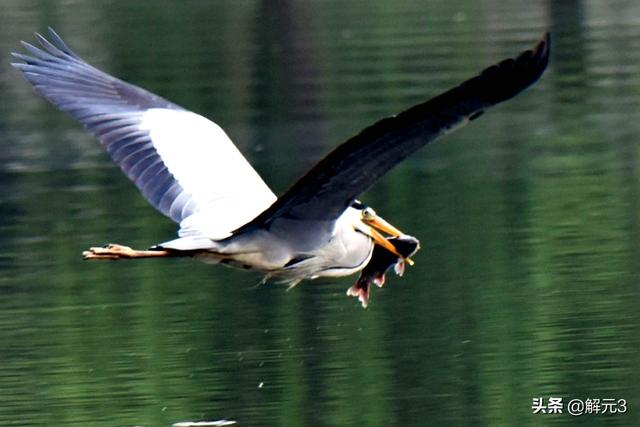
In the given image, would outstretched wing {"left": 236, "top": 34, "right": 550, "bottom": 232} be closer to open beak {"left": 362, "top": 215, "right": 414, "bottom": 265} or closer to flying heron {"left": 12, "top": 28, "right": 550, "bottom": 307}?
flying heron {"left": 12, "top": 28, "right": 550, "bottom": 307}

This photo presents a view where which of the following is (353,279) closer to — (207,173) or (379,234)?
(207,173)

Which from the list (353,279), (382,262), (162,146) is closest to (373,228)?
(382,262)

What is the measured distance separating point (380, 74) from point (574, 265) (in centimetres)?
1163

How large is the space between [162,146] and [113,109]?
1.53 feet

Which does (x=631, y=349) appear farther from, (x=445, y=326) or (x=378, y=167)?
(x=378, y=167)

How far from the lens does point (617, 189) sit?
1329 centimetres

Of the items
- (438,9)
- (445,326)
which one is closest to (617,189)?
(445,326)

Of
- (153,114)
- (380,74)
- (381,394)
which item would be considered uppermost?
(380,74)

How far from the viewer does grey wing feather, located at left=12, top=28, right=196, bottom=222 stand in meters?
8.62

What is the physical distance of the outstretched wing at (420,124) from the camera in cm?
645

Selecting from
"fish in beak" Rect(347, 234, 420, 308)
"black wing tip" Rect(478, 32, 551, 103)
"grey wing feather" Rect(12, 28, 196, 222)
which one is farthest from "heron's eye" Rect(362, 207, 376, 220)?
"black wing tip" Rect(478, 32, 551, 103)

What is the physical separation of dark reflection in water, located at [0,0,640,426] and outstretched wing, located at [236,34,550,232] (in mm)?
1564

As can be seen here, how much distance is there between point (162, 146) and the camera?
888 cm

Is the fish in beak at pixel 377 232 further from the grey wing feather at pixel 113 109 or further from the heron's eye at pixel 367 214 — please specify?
the grey wing feather at pixel 113 109
